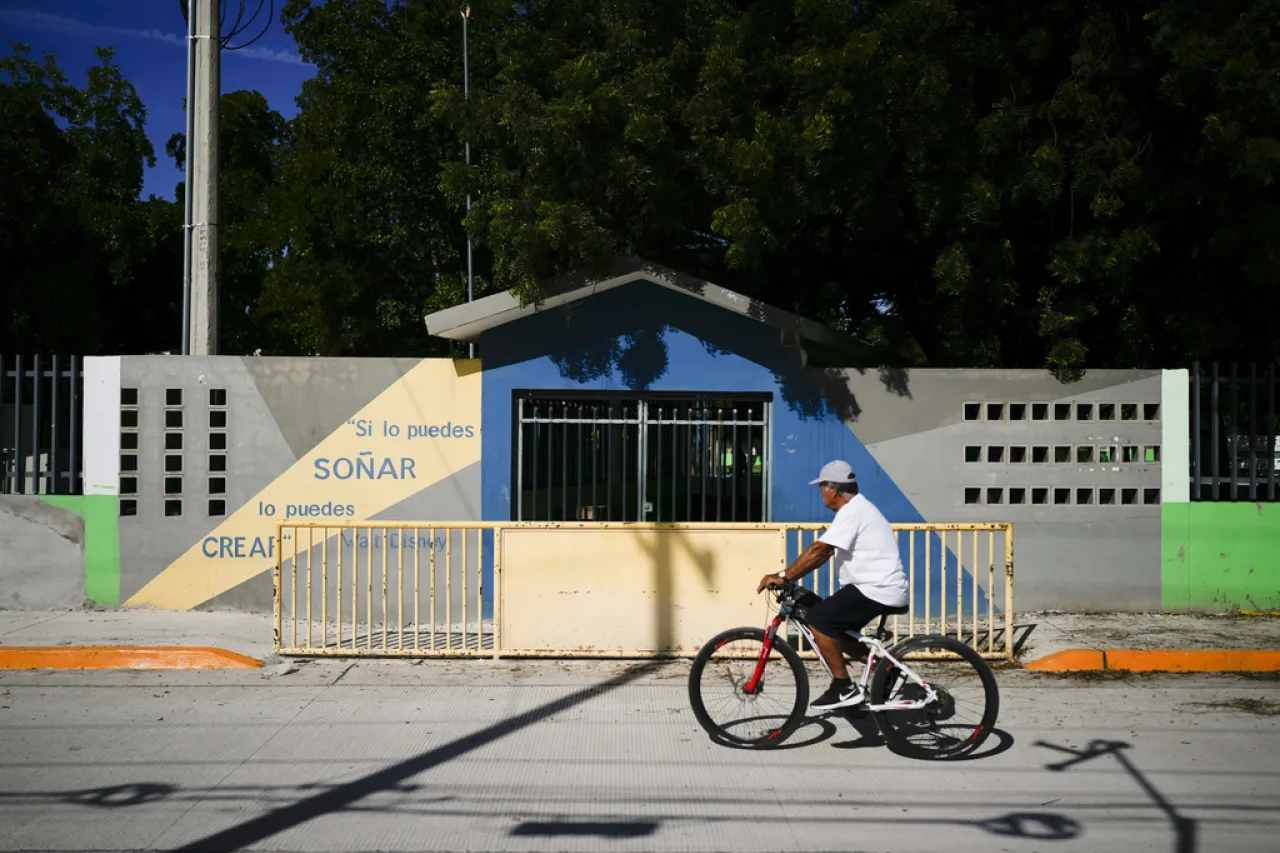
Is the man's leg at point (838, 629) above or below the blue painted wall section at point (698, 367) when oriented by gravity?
below

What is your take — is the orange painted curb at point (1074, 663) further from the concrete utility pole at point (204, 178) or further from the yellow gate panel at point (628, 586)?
the concrete utility pole at point (204, 178)

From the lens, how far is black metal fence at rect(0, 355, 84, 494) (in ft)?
35.1

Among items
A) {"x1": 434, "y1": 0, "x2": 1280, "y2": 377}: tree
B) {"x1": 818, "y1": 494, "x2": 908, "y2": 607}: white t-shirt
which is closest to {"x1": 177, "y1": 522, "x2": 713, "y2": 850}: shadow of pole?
{"x1": 818, "y1": 494, "x2": 908, "y2": 607}: white t-shirt

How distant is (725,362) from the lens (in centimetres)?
1107

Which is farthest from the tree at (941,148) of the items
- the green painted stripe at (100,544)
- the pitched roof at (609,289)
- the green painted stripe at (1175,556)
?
the green painted stripe at (100,544)

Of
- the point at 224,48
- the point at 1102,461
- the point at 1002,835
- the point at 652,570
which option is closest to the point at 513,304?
the point at 652,570

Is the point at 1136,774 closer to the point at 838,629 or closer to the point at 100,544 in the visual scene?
the point at 838,629

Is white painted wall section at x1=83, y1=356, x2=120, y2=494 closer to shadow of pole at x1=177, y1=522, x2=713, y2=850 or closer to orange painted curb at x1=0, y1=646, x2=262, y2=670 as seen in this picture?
orange painted curb at x1=0, y1=646, x2=262, y2=670

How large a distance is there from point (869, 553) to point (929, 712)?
1.03 m

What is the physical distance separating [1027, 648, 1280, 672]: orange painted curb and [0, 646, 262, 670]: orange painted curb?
653 cm

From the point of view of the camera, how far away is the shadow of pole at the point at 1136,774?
210 inches

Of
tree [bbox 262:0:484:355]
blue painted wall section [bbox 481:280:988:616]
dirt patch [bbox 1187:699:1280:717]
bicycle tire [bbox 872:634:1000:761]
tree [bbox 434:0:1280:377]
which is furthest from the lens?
tree [bbox 262:0:484:355]

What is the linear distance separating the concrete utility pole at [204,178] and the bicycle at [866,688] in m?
6.66

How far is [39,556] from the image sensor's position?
10.9 metres
